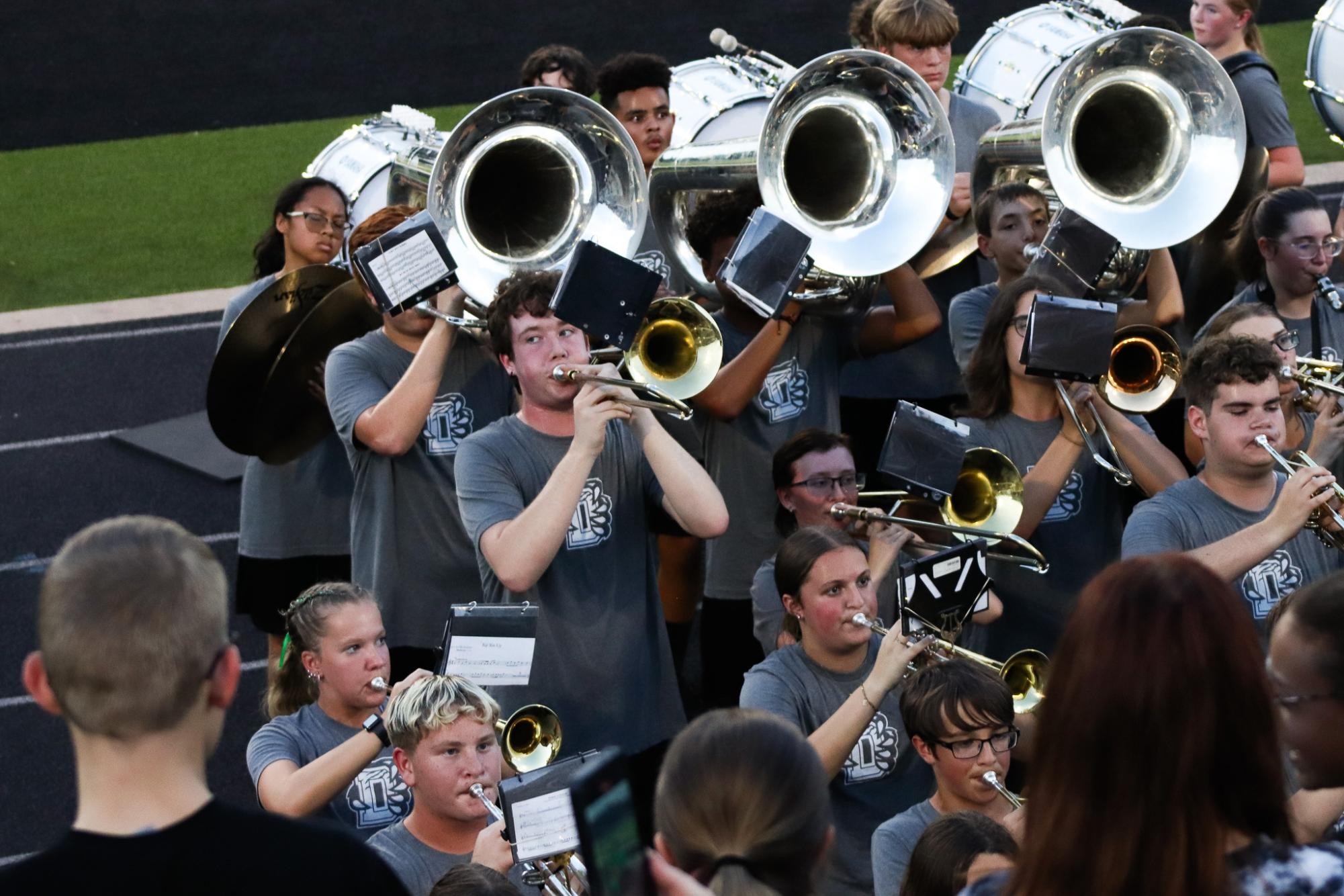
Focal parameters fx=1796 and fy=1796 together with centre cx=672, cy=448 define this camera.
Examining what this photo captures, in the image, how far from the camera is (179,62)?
1534 centimetres

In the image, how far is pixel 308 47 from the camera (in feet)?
51.3

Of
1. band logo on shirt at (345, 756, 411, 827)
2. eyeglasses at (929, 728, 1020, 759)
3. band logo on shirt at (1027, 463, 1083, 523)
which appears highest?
band logo on shirt at (1027, 463, 1083, 523)

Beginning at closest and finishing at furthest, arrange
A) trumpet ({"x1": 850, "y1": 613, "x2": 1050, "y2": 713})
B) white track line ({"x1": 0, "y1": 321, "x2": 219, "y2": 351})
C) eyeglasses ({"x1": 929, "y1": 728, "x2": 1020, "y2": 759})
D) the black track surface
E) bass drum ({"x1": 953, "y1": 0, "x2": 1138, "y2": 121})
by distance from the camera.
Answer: eyeglasses ({"x1": 929, "y1": 728, "x2": 1020, "y2": 759}), trumpet ({"x1": 850, "y1": 613, "x2": 1050, "y2": 713}), bass drum ({"x1": 953, "y1": 0, "x2": 1138, "y2": 121}), white track line ({"x1": 0, "y1": 321, "x2": 219, "y2": 351}), the black track surface

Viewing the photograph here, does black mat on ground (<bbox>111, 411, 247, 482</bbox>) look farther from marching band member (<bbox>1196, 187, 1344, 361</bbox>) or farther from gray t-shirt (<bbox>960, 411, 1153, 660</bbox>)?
marching band member (<bbox>1196, 187, 1344, 361</bbox>)

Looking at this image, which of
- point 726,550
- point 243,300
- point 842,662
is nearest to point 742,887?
point 842,662

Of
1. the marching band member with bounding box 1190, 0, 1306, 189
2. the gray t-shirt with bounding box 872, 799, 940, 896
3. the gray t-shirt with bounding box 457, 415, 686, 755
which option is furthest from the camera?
the marching band member with bounding box 1190, 0, 1306, 189

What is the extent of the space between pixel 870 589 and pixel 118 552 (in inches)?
99.2

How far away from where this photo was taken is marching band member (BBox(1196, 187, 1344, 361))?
5.45m

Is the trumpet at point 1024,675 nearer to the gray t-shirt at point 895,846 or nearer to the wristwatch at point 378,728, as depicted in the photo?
the gray t-shirt at point 895,846

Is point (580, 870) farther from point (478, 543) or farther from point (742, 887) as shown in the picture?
point (742, 887)

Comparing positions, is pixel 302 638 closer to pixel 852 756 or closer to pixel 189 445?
pixel 852 756

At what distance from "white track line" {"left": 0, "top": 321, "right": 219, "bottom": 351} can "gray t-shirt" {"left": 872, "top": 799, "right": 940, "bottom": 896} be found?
7.64 metres

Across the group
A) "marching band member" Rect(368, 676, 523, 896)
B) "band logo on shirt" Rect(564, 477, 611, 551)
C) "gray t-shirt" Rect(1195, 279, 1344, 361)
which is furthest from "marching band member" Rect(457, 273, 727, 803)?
"gray t-shirt" Rect(1195, 279, 1344, 361)

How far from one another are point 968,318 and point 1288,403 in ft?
3.23
